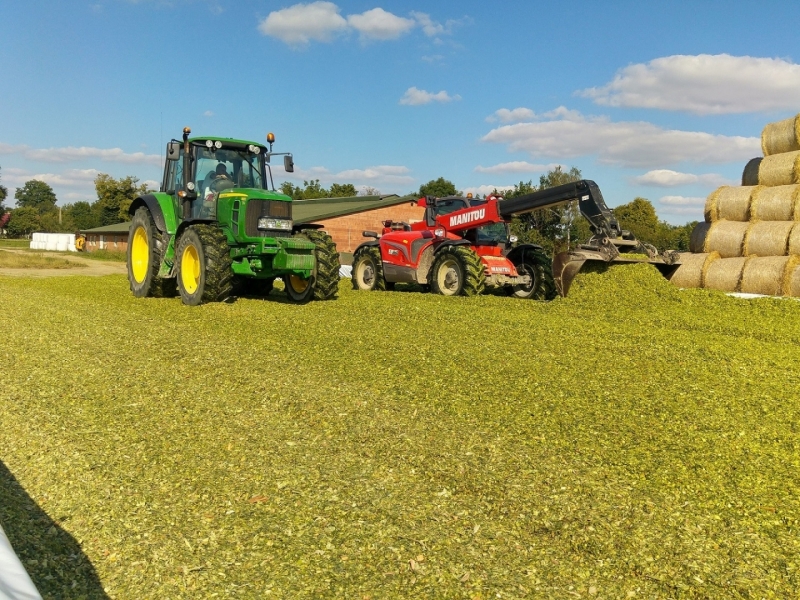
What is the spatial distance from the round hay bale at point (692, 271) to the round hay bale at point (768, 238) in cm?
65

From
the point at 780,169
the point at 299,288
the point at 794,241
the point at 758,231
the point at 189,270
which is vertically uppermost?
the point at 780,169

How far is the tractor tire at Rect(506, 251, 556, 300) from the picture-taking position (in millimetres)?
11906

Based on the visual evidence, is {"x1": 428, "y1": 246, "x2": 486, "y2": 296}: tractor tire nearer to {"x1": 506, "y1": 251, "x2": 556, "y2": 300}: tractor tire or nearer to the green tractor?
{"x1": 506, "y1": 251, "x2": 556, "y2": 300}: tractor tire

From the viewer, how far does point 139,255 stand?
11.6m

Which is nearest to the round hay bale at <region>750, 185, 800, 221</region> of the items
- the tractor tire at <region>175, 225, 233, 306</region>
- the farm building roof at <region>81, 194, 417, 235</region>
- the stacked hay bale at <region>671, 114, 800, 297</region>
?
the stacked hay bale at <region>671, 114, 800, 297</region>

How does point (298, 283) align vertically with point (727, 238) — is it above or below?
below

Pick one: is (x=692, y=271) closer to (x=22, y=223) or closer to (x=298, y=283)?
(x=298, y=283)

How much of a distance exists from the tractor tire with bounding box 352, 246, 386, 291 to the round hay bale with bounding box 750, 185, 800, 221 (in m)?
7.46

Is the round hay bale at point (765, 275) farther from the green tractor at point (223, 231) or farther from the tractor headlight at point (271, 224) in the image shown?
the tractor headlight at point (271, 224)

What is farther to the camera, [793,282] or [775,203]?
[775,203]

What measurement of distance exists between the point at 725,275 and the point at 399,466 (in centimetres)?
1094

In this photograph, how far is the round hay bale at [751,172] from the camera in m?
13.6

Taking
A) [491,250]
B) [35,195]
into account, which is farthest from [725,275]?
[35,195]

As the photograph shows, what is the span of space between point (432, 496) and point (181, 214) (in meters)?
8.23
